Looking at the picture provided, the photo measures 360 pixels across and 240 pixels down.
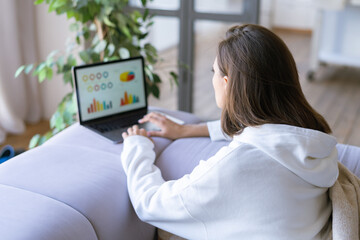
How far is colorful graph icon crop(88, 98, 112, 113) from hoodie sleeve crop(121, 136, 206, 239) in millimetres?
390

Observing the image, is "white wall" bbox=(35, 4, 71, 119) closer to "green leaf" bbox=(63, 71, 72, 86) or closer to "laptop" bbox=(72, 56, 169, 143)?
"green leaf" bbox=(63, 71, 72, 86)

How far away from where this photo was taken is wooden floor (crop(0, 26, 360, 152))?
2980 millimetres

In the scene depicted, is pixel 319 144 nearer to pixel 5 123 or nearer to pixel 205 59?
pixel 205 59

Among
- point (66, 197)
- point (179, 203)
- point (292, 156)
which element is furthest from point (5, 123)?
point (292, 156)

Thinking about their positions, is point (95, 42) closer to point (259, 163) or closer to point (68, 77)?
point (68, 77)

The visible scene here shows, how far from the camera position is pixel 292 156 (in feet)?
3.28

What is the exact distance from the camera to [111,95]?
1.72 m

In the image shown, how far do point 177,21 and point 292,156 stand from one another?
2027 millimetres

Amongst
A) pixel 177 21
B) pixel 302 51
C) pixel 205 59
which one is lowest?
pixel 302 51

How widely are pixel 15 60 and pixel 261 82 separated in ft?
7.03

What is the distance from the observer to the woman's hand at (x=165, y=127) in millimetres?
1553

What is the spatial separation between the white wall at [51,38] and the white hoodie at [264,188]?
81.0 inches

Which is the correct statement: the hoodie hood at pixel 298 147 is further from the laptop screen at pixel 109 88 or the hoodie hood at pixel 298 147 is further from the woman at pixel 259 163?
the laptop screen at pixel 109 88

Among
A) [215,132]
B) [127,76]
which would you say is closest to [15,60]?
[127,76]
